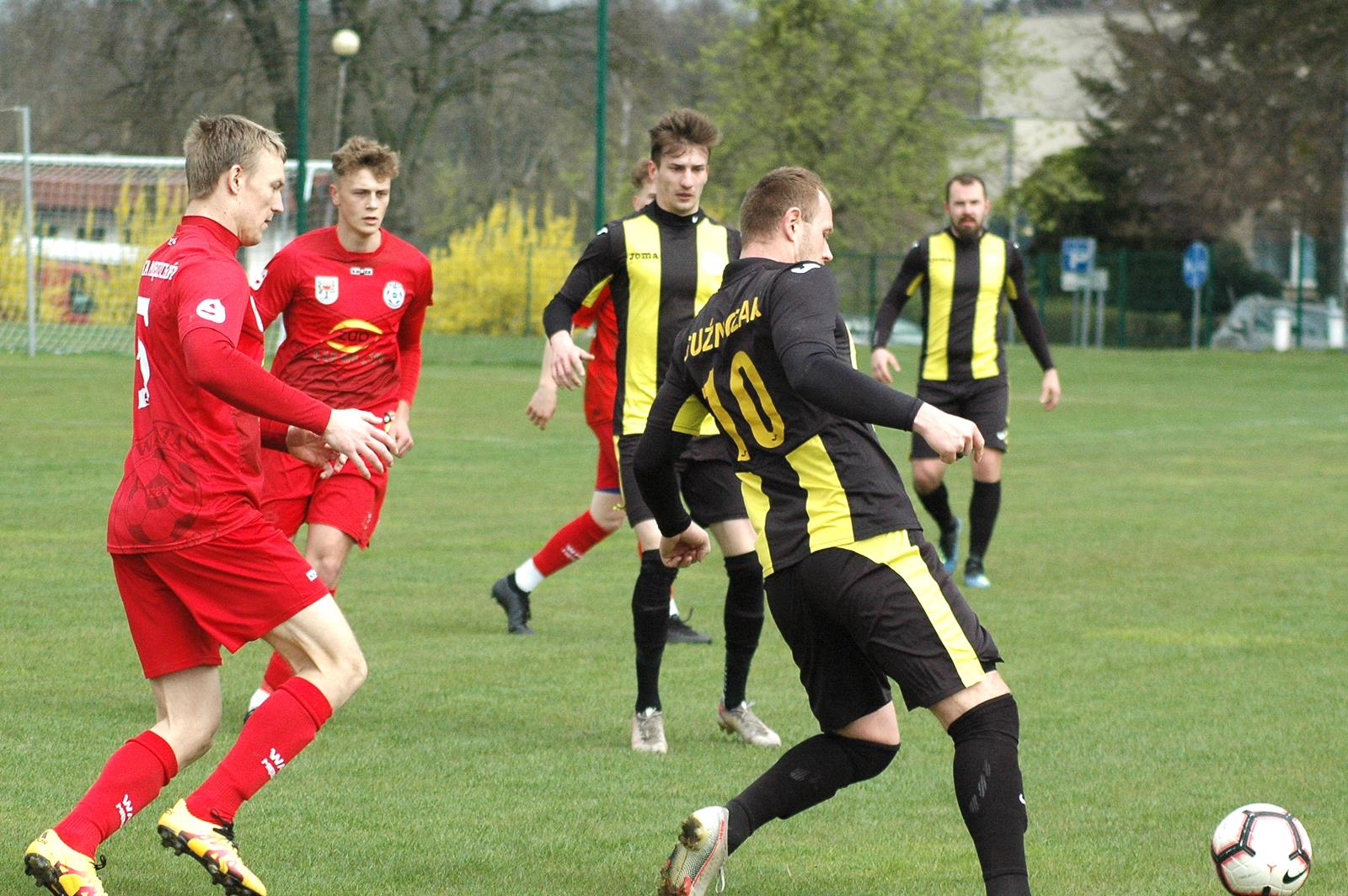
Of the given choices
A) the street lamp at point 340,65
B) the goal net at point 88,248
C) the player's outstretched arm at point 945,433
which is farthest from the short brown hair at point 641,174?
the goal net at point 88,248

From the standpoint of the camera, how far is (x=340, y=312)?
6.79 metres

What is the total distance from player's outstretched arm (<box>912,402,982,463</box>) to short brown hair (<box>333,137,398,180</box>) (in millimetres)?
3259

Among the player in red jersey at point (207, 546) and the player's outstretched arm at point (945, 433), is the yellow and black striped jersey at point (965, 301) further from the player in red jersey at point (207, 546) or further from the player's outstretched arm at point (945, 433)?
the player's outstretched arm at point (945, 433)

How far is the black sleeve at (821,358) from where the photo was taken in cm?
389

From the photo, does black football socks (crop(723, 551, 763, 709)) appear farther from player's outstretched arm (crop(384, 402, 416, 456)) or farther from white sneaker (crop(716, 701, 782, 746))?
player's outstretched arm (crop(384, 402, 416, 456))

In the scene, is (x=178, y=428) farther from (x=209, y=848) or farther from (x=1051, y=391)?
(x=1051, y=391)

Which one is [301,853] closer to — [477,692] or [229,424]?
[229,424]

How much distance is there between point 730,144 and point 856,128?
2900 millimetres

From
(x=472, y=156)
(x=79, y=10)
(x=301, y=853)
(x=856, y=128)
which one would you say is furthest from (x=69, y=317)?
(x=301, y=853)

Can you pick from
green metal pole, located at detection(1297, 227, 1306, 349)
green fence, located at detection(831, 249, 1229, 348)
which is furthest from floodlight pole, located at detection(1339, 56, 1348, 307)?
green fence, located at detection(831, 249, 1229, 348)

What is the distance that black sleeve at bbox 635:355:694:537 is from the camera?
4602 mm

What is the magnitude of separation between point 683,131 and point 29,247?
848 inches

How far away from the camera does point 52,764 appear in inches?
226

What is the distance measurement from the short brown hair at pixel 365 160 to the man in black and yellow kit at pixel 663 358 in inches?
30.7
